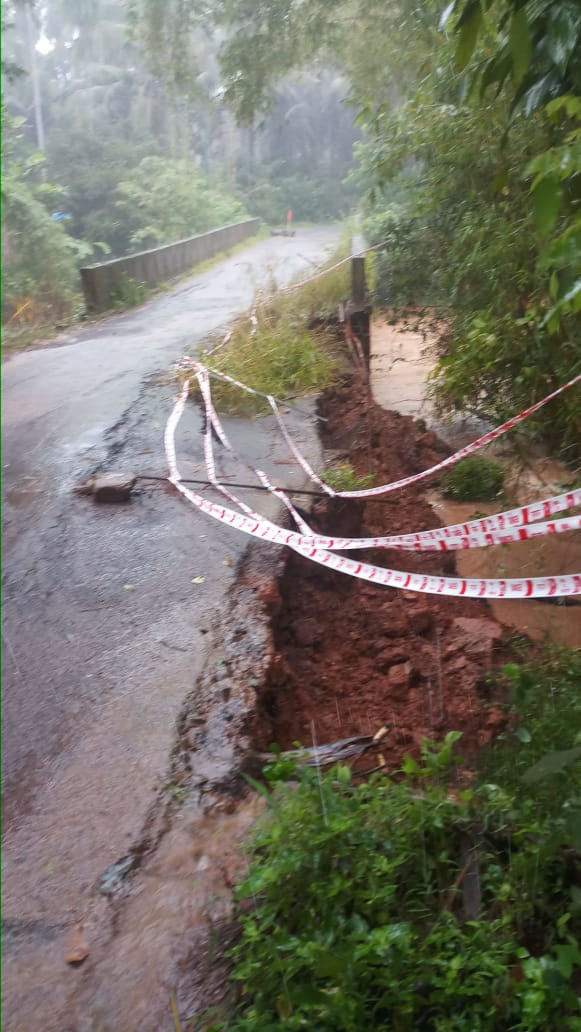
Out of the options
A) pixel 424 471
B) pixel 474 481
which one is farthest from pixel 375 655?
pixel 424 471

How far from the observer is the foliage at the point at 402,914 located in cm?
193

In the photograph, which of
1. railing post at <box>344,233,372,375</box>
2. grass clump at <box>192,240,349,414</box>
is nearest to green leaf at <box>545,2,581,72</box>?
grass clump at <box>192,240,349,414</box>

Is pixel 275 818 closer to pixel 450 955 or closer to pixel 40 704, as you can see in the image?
pixel 450 955

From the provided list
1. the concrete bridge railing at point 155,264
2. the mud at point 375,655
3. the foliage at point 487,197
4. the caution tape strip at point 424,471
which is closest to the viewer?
the foliage at point 487,197

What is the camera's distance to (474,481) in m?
6.33

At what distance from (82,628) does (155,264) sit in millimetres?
10723

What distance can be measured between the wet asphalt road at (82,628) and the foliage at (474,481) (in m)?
1.43

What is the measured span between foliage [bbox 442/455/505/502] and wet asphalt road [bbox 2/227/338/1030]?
143 cm

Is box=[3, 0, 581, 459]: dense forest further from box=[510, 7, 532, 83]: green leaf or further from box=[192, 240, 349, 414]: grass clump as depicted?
box=[192, 240, 349, 414]: grass clump

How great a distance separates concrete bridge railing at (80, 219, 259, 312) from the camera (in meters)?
10.6

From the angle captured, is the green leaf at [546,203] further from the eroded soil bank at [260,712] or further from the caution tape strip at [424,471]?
the caution tape strip at [424,471]

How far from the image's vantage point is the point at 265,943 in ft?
6.88

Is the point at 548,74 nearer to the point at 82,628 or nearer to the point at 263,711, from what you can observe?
the point at 263,711

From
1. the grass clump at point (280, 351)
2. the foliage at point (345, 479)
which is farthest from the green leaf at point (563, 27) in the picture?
the grass clump at point (280, 351)
